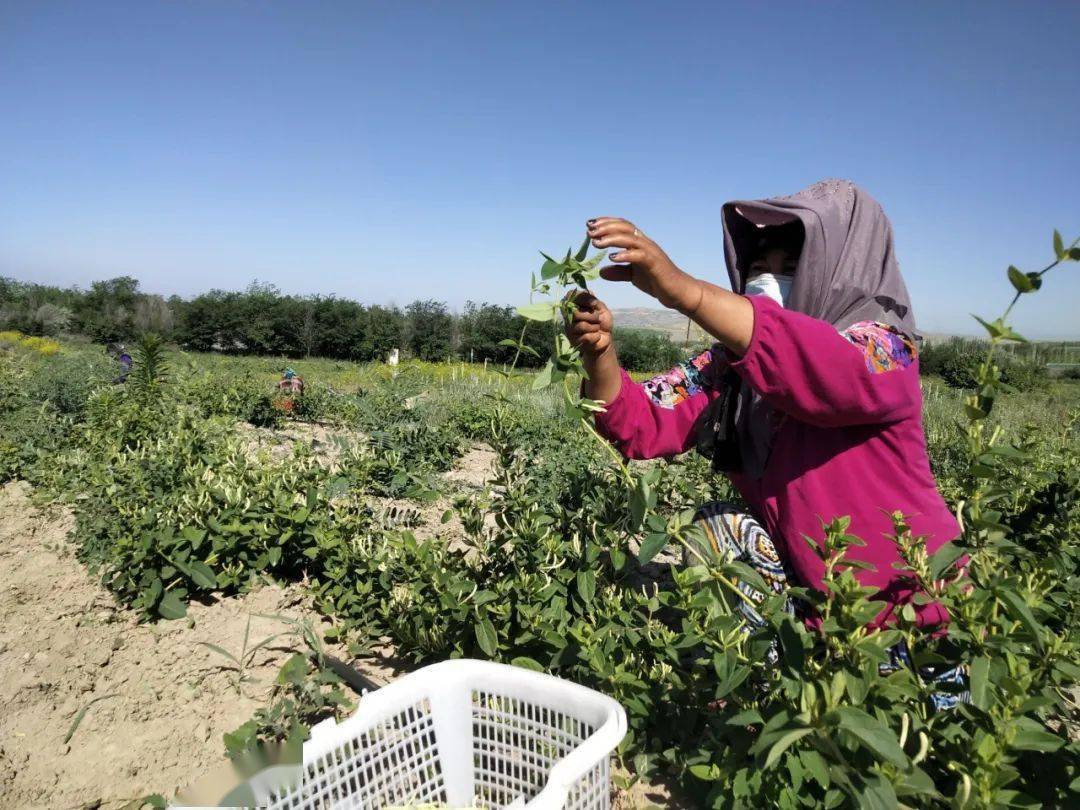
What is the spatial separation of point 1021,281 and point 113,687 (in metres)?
2.52

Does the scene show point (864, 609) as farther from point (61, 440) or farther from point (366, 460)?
point (61, 440)

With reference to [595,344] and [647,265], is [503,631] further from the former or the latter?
[647,265]

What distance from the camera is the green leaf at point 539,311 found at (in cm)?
142

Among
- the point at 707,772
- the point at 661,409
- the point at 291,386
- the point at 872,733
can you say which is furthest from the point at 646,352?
the point at 872,733

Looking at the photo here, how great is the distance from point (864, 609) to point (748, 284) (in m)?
1.18

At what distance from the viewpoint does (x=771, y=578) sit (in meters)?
1.91

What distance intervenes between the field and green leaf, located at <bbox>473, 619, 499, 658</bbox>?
0.02 m

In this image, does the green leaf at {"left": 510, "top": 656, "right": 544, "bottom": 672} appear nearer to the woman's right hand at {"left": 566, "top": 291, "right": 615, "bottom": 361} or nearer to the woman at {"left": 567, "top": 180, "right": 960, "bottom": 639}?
the woman at {"left": 567, "top": 180, "right": 960, "bottom": 639}

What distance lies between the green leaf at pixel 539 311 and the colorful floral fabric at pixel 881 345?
2.11 feet

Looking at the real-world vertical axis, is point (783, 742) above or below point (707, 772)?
above

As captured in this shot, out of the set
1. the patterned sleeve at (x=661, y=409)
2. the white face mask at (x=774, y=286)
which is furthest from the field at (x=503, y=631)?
the white face mask at (x=774, y=286)

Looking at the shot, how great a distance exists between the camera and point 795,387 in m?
1.44

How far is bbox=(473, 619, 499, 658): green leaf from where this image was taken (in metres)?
1.77

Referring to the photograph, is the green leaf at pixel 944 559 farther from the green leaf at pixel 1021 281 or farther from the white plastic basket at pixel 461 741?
the white plastic basket at pixel 461 741
